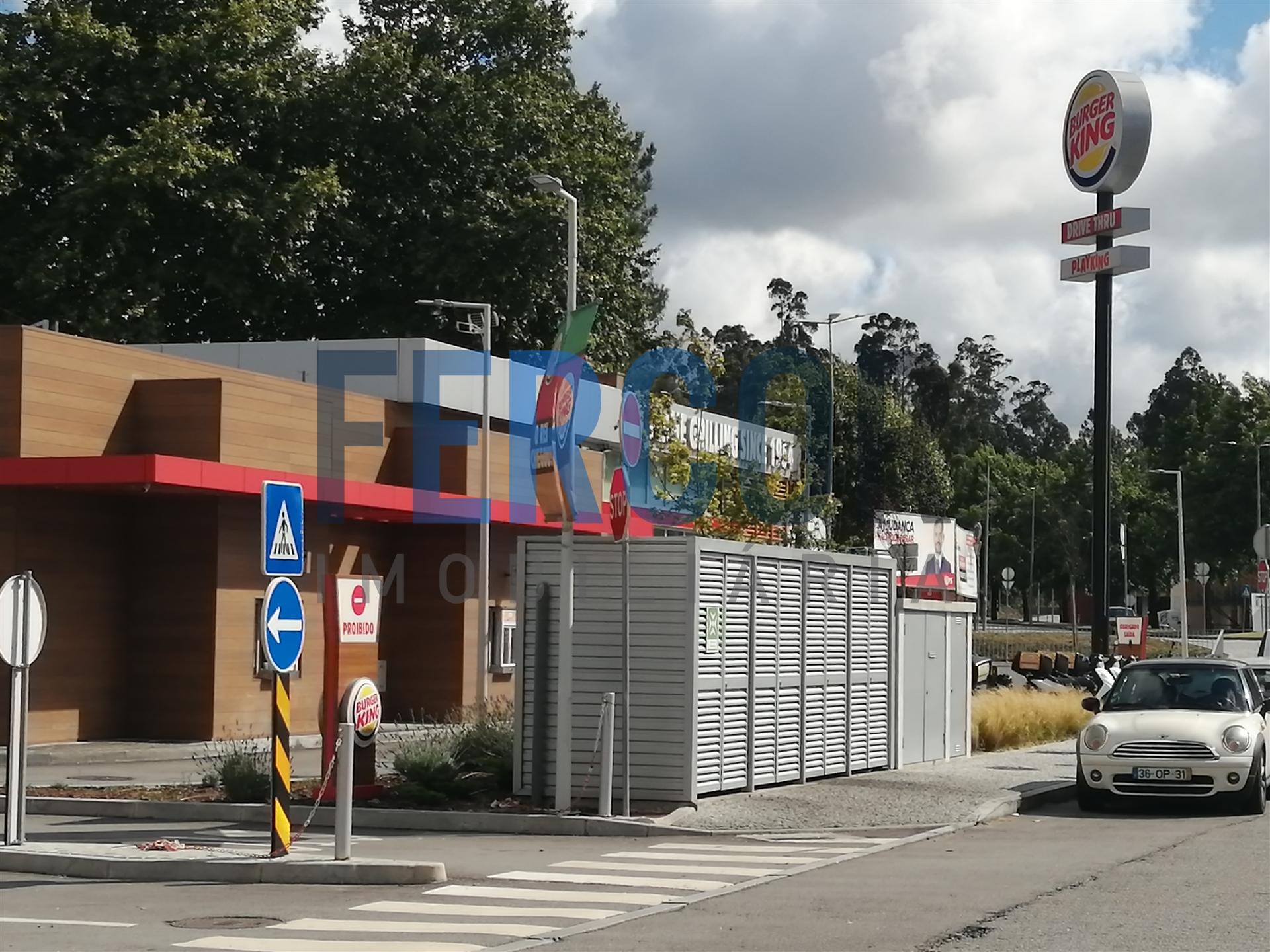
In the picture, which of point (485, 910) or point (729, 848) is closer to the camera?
point (485, 910)

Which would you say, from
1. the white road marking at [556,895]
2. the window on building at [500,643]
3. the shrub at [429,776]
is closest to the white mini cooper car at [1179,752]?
the shrub at [429,776]

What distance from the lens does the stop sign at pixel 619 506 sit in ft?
53.9

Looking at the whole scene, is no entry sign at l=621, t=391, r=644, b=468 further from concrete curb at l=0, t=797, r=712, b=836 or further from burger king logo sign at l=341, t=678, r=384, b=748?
burger king logo sign at l=341, t=678, r=384, b=748

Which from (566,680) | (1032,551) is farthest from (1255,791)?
(1032,551)

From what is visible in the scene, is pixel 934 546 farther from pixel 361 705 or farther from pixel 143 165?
pixel 361 705

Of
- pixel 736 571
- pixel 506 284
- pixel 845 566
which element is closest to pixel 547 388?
pixel 736 571

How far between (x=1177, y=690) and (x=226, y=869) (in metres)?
11.0

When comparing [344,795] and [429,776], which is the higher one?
[344,795]

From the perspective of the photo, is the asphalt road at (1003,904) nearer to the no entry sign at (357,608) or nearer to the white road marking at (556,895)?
the white road marking at (556,895)

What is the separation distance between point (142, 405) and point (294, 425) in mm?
2895

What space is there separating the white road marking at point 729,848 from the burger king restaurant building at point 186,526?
285 inches

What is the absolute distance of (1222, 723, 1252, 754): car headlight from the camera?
58.6 feet

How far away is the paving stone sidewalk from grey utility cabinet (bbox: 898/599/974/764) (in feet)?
1.40

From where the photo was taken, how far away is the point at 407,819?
16.4m
